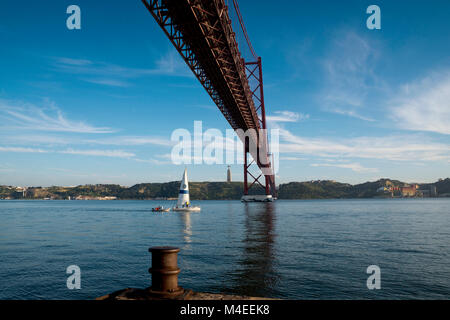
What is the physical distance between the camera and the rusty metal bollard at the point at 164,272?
493cm

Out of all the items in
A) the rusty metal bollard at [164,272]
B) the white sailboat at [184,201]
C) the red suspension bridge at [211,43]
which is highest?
the red suspension bridge at [211,43]

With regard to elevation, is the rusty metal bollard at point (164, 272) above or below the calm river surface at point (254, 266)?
above

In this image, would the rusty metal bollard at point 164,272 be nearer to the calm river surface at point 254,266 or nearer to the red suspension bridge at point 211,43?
the calm river surface at point 254,266

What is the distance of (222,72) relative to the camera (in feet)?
91.7

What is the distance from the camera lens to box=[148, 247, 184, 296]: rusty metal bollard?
4.93m

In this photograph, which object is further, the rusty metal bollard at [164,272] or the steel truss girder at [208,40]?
the steel truss girder at [208,40]

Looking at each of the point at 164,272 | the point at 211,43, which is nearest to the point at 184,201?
the point at 211,43

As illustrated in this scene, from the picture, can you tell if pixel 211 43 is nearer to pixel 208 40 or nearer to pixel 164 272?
pixel 208 40

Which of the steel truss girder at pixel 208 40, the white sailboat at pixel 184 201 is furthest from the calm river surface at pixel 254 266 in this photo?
the white sailboat at pixel 184 201

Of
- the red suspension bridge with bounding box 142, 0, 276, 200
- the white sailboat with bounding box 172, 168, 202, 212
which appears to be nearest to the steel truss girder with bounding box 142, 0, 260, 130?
the red suspension bridge with bounding box 142, 0, 276, 200

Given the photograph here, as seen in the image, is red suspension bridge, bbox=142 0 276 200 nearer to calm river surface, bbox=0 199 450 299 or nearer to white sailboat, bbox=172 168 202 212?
calm river surface, bbox=0 199 450 299

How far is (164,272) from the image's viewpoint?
16.1 feet

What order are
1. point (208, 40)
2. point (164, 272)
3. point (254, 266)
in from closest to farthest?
point (164, 272)
point (254, 266)
point (208, 40)
